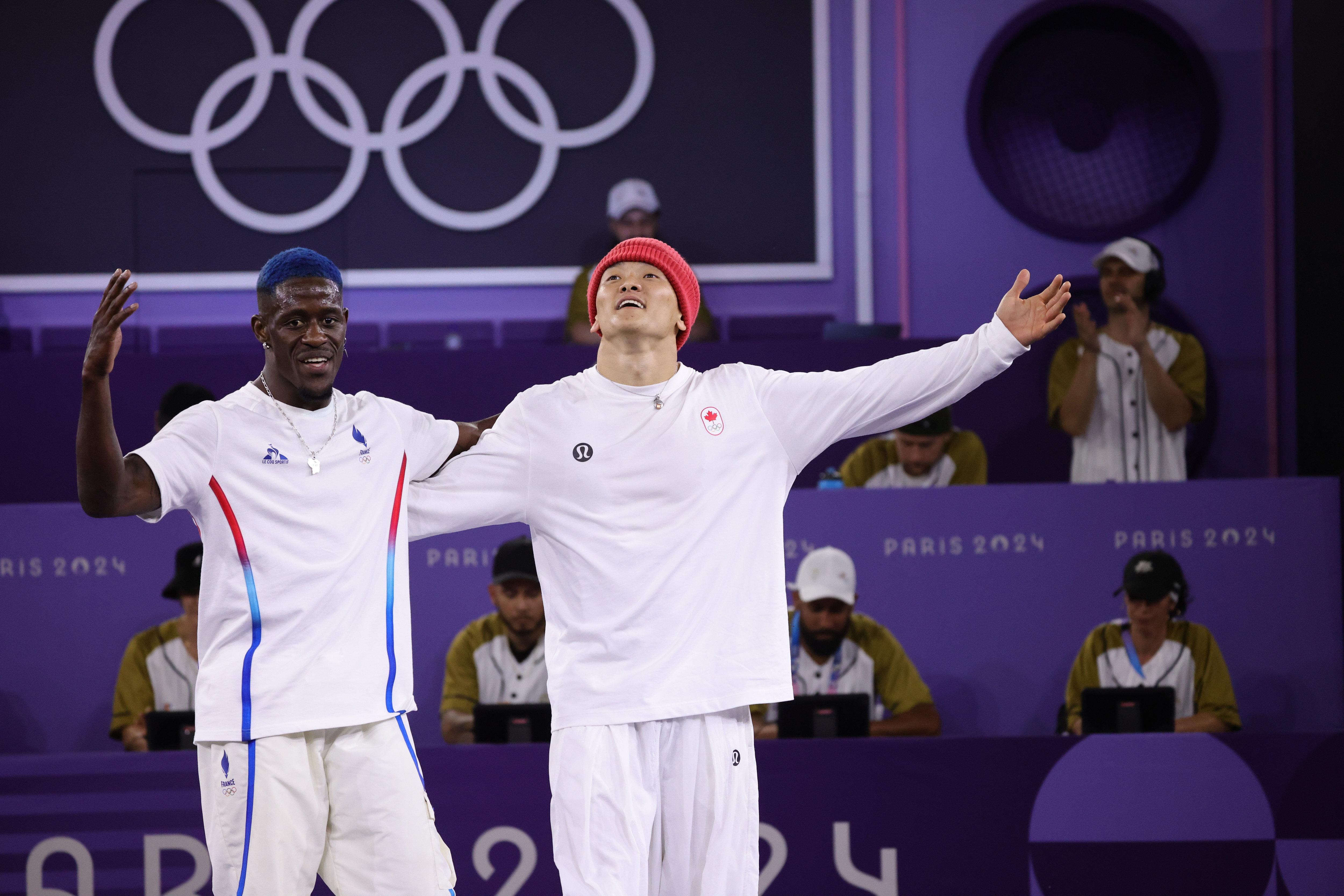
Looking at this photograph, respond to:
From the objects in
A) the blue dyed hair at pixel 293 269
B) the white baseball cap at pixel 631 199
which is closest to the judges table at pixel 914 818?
the blue dyed hair at pixel 293 269

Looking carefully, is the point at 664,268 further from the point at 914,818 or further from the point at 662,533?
the point at 914,818

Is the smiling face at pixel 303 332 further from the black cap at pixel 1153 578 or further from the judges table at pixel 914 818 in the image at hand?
the black cap at pixel 1153 578

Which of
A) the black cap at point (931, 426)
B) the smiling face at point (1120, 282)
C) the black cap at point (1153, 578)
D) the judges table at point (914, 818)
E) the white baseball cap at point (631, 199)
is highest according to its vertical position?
the white baseball cap at point (631, 199)

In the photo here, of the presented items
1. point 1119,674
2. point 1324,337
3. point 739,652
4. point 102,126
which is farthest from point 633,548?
point 102,126

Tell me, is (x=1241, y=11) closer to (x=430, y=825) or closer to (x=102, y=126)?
(x=102, y=126)

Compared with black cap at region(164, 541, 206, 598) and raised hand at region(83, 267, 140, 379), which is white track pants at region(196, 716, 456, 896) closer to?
raised hand at region(83, 267, 140, 379)

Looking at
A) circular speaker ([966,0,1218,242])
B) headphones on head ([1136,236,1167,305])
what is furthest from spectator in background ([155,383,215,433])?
circular speaker ([966,0,1218,242])

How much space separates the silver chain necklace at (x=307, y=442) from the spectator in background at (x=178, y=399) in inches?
107

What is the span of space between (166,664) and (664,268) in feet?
10.8

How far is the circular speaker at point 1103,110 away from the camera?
8914 mm

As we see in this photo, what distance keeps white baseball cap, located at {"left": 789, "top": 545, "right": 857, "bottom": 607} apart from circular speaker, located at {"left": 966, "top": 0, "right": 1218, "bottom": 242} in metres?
4.52

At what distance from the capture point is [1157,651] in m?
5.48

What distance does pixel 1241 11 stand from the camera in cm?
899

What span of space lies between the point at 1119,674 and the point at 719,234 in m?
4.64
